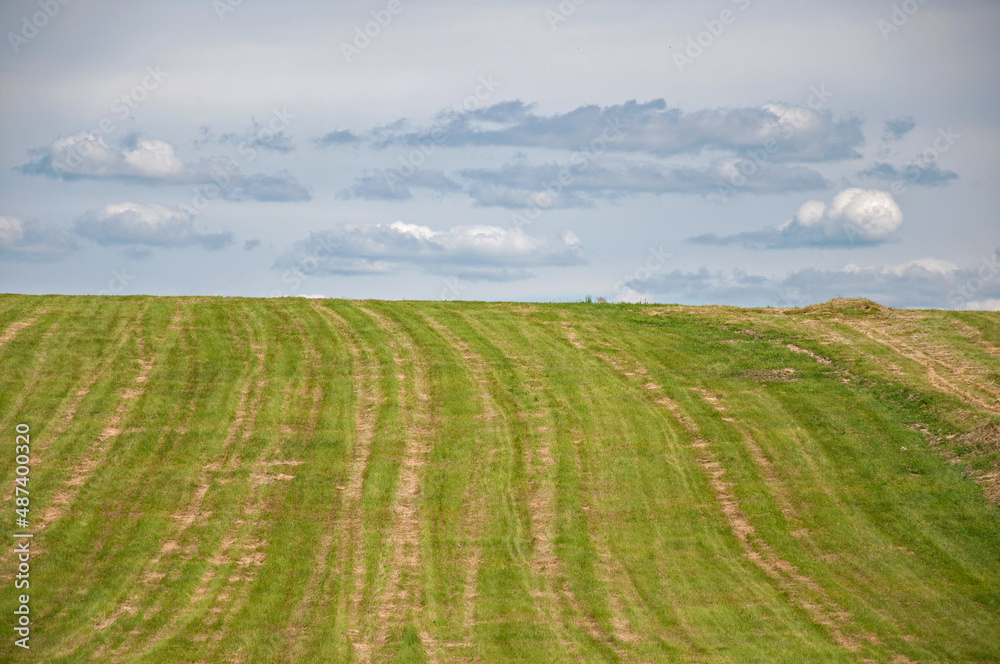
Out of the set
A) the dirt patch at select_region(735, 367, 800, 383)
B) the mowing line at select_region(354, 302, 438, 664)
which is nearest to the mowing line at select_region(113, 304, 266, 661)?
the mowing line at select_region(354, 302, 438, 664)

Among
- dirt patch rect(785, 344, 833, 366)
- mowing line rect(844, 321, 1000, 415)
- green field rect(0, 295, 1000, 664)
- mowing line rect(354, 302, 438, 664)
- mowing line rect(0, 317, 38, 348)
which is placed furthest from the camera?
dirt patch rect(785, 344, 833, 366)

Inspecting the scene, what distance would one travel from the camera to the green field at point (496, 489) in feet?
59.8

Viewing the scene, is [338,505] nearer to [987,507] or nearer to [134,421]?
[134,421]

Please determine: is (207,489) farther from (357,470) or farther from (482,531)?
(482,531)

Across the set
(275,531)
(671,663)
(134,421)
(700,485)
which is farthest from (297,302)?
(671,663)

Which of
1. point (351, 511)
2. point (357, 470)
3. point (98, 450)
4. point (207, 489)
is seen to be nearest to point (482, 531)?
point (351, 511)

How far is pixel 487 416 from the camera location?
2894 cm

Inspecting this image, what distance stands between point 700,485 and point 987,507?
735 centimetres

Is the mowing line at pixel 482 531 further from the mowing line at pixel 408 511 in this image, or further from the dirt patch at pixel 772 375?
the dirt patch at pixel 772 375

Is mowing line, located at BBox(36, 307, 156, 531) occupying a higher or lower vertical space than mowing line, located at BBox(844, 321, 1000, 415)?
lower

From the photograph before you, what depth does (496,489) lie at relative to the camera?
24.7m

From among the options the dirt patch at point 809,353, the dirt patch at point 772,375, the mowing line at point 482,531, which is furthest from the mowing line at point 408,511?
the dirt patch at point 809,353

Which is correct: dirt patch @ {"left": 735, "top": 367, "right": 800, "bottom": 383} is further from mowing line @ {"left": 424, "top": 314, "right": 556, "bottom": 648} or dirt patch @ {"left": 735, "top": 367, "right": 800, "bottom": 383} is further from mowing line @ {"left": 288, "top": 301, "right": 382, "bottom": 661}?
mowing line @ {"left": 288, "top": 301, "right": 382, "bottom": 661}

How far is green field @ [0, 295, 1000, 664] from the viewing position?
18.2 meters
